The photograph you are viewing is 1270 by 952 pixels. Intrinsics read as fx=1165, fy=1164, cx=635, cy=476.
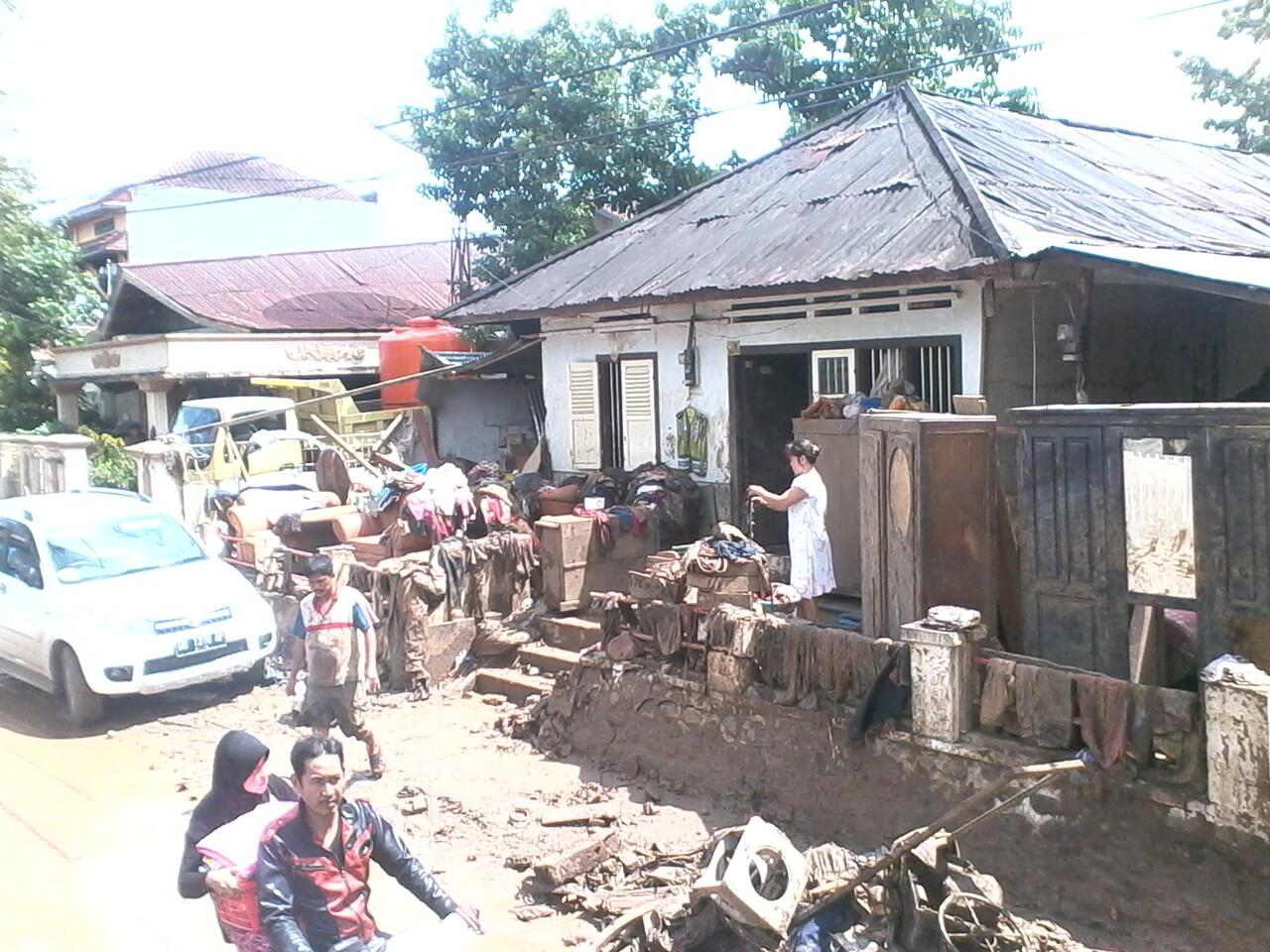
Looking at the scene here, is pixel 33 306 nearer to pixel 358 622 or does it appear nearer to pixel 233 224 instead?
pixel 233 224

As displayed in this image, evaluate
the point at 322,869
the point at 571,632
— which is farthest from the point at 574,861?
the point at 571,632

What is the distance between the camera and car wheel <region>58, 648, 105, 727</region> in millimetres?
10312

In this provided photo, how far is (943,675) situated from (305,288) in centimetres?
2363

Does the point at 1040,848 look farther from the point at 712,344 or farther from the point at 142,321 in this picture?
the point at 142,321

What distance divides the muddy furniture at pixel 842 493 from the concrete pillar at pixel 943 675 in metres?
2.69

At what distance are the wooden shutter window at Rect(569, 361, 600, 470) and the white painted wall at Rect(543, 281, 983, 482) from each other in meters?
0.12

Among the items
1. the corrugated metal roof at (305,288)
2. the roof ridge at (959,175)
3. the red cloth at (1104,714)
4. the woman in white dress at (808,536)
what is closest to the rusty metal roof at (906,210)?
the roof ridge at (959,175)

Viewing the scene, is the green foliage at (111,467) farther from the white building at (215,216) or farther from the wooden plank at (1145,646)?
the wooden plank at (1145,646)

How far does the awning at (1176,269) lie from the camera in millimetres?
7934

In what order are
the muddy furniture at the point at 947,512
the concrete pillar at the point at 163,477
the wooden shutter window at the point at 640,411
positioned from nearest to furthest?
the muddy furniture at the point at 947,512
the wooden shutter window at the point at 640,411
the concrete pillar at the point at 163,477

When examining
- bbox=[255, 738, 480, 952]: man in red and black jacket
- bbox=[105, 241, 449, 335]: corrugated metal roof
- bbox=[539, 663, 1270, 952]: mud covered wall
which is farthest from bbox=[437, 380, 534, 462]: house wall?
bbox=[255, 738, 480, 952]: man in red and black jacket

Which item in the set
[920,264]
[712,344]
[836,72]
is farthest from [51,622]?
[836,72]

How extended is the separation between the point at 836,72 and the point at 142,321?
16.3 metres

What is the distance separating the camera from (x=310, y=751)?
410 centimetres
